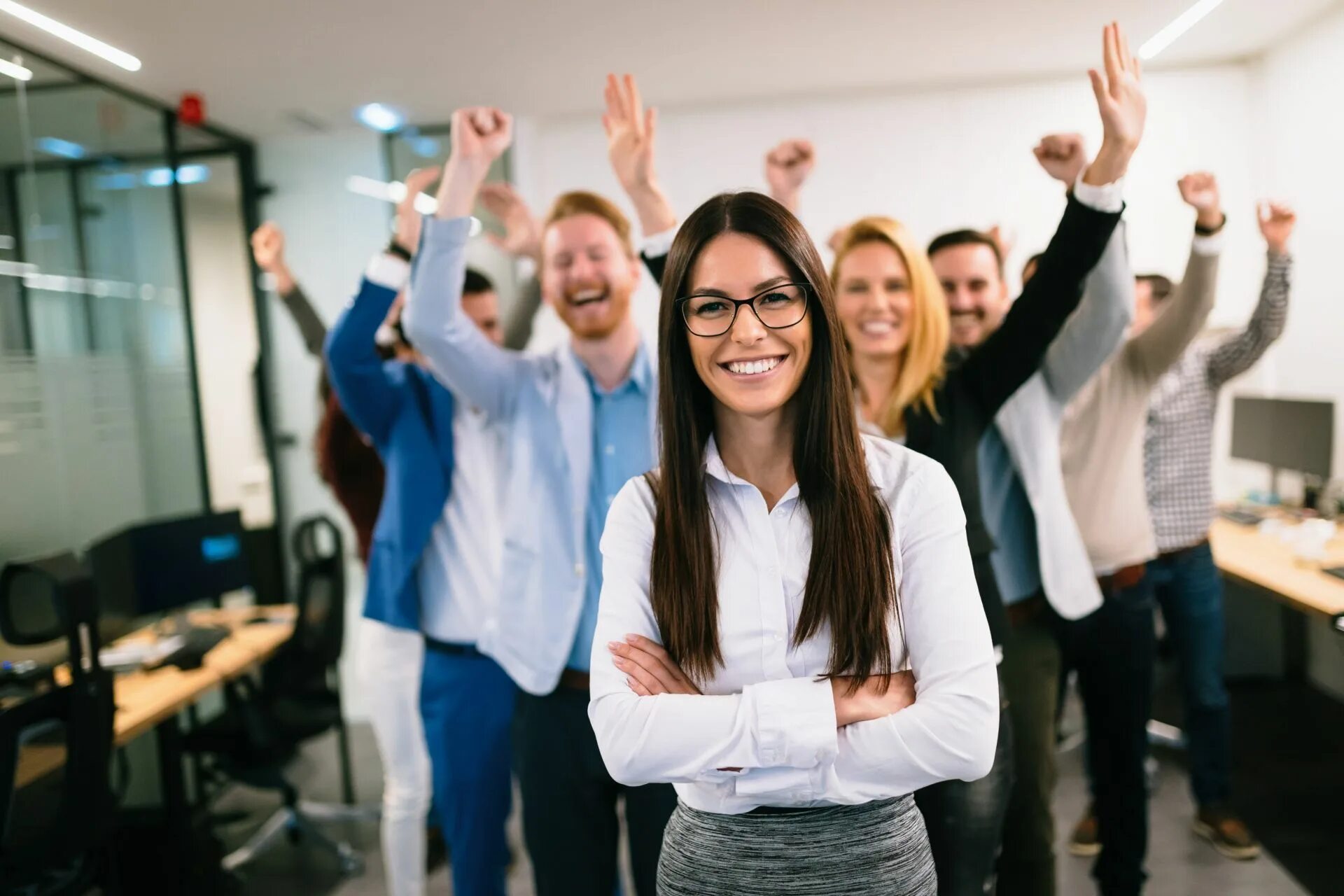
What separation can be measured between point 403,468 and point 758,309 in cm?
129

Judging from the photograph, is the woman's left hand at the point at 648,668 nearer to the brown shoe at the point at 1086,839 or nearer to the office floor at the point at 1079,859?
the office floor at the point at 1079,859

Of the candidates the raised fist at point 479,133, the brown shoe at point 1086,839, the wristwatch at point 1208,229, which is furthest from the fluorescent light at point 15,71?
the brown shoe at point 1086,839

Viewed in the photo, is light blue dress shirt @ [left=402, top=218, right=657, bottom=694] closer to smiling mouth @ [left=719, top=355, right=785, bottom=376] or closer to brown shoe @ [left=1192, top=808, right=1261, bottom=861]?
smiling mouth @ [left=719, top=355, right=785, bottom=376]

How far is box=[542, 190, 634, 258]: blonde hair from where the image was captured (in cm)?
180

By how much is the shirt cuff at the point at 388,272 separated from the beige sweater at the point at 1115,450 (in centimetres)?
167

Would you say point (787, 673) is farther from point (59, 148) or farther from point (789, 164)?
point (59, 148)

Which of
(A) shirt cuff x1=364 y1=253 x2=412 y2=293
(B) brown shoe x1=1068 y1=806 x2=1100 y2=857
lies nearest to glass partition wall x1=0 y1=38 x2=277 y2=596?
(A) shirt cuff x1=364 y1=253 x2=412 y2=293

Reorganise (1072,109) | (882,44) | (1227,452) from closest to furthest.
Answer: (1072,109), (882,44), (1227,452)

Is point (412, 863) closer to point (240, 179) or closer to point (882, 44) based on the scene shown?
point (882, 44)

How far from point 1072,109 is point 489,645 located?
5.39 feet

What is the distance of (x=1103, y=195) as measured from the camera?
4.50 ft

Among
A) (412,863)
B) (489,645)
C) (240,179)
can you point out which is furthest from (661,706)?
(240,179)

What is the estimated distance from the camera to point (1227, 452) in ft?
14.1

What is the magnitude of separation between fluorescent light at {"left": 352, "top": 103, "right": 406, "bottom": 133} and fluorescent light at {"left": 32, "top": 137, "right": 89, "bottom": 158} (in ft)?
3.52
